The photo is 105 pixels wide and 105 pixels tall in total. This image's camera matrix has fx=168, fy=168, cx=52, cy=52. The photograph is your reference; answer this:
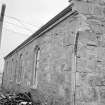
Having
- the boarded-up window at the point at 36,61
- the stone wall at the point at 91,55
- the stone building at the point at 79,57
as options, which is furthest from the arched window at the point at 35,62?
the stone wall at the point at 91,55

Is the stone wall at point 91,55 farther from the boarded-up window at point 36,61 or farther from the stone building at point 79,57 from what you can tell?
the boarded-up window at point 36,61

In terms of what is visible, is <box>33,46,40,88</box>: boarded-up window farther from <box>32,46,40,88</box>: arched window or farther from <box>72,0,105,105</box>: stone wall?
<box>72,0,105,105</box>: stone wall

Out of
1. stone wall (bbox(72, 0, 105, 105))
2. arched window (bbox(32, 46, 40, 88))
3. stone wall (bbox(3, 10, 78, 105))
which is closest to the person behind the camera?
stone wall (bbox(72, 0, 105, 105))

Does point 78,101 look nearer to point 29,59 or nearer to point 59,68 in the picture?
point 59,68

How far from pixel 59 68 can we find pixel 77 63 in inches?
48.0

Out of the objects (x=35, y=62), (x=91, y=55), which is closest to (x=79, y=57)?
(x=91, y=55)

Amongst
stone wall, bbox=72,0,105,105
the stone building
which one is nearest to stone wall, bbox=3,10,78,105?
the stone building

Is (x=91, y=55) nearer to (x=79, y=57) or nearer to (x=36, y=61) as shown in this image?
(x=79, y=57)

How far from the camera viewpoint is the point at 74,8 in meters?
6.07

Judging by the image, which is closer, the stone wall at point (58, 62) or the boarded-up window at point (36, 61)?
the stone wall at point (58, 62)

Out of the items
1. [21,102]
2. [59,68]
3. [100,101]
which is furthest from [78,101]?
[21,102]

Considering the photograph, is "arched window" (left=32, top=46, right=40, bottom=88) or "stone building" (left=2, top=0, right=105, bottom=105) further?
"arched window" (left=32, top=46, right=40, bottom=88)

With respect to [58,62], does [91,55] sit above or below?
above

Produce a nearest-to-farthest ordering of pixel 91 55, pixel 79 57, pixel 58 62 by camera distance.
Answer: pixel 79 57 → pixel 91 55 → pixel 58 62
